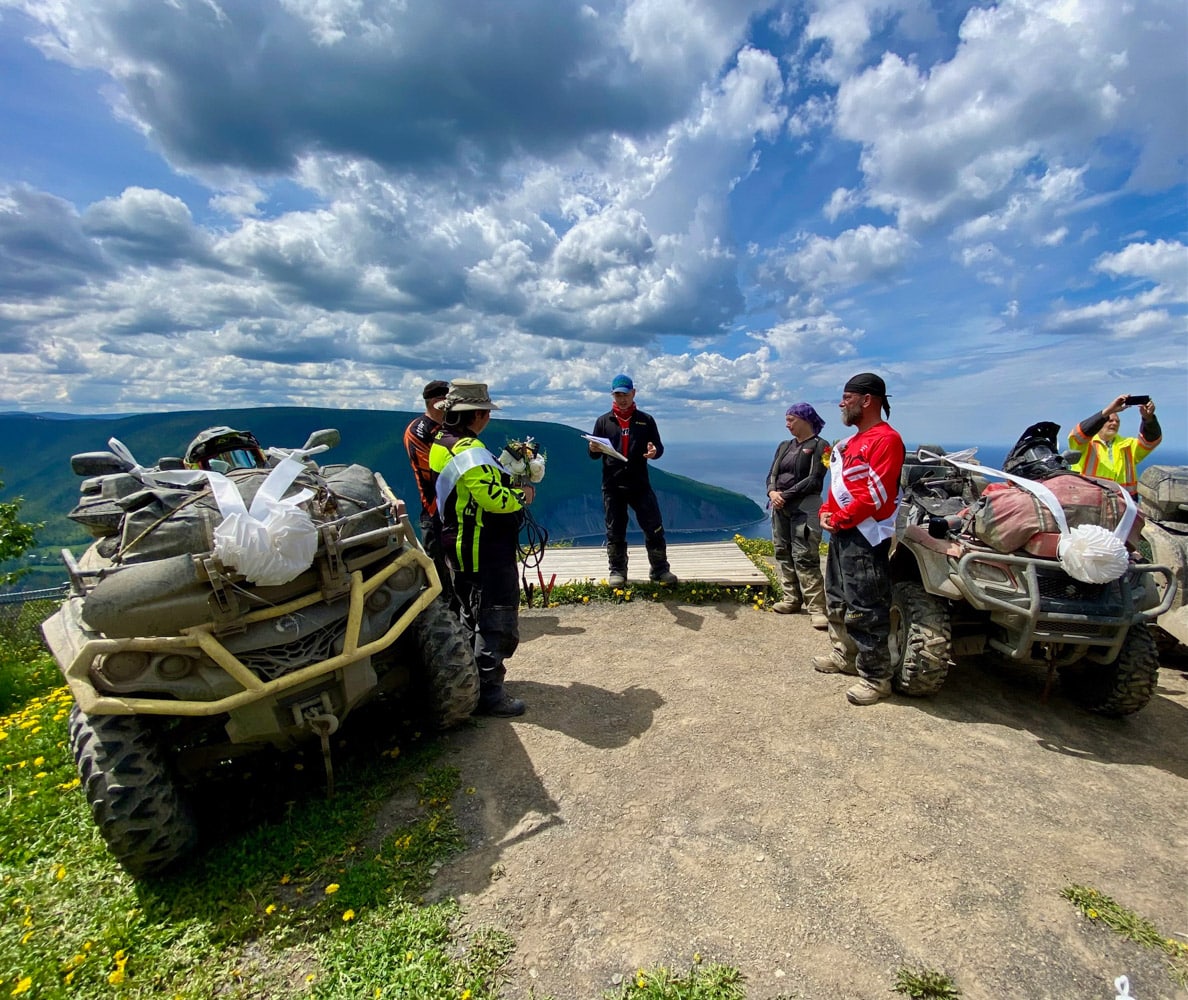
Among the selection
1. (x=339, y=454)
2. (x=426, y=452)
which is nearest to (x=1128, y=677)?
(x=426, y=452)

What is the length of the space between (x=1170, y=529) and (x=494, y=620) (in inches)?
264

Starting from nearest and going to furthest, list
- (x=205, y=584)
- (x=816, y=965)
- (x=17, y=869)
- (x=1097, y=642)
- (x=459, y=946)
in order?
1. (x=816, y=965)
2. (x=459, y=946)
3. (x=205, y=584)
4. (x=17, y=869)
5. (x=1097, y=642)

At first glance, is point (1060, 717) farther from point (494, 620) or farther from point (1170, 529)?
point (494, 620)

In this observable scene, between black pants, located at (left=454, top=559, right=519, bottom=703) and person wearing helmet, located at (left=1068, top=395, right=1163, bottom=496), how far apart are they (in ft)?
20.9

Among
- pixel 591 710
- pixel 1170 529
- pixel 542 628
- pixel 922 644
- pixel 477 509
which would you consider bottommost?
pixel 542 628

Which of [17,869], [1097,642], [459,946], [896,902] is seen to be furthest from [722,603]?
[17,869]

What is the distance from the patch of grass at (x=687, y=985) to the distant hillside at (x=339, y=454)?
68853 mm

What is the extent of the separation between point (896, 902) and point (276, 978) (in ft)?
9.22

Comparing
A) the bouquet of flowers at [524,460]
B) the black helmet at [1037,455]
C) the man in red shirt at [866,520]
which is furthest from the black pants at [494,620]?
the black helmet at [1037,455]

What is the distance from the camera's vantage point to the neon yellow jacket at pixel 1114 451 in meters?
6.51

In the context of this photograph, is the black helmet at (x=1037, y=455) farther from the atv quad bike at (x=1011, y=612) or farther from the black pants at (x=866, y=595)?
the black pants at (x=866, y=595)

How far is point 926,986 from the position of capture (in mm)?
2254

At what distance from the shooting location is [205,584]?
2783 millimetres

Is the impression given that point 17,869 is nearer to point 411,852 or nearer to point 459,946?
point 411,852
